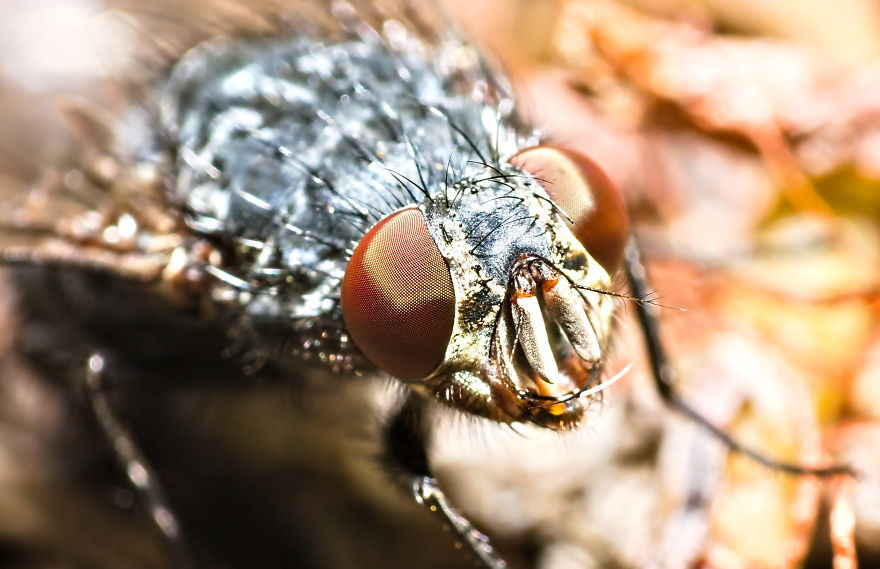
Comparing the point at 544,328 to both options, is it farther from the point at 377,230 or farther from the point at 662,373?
the point at 662,373

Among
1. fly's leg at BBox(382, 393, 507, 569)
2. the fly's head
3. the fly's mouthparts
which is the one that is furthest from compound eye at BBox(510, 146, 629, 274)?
fly's leg at BBox(382, 393, 507, 569)

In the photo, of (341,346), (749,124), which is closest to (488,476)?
(341,346)

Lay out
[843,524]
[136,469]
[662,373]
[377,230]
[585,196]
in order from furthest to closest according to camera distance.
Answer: [136,469], [662,373], [843,524], [585,196], [377,230]

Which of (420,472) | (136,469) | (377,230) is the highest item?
(377,230)

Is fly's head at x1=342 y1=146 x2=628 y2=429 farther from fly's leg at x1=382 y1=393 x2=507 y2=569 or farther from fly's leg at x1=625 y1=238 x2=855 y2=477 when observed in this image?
fly's leg at x1=625 y1=238 x2=855 y2=477

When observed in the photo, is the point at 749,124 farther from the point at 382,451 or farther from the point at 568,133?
the point at 382,451

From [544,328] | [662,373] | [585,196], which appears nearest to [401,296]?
[544,328]

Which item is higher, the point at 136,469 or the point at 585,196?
the point at 585,196
